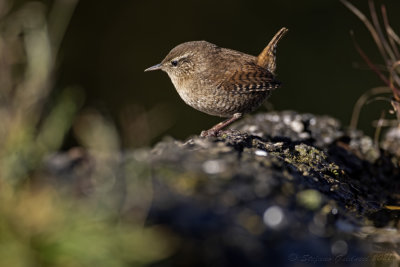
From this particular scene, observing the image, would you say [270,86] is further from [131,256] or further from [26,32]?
[131,256]

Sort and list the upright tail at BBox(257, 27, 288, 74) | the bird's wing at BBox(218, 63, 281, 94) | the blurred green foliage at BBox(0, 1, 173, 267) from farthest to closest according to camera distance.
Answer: the upright tail at BBox(257, 27, 288, 74)
the bird's wing at BBox(218, 63, 281, 94)
the blurred green foliage at BBox(0, 1, 173, 267)

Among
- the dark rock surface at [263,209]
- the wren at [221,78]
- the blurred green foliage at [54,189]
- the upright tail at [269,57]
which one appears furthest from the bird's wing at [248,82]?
the blurred green foliage at [54,189]

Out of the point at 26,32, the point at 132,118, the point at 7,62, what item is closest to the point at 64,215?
the point at 132,118

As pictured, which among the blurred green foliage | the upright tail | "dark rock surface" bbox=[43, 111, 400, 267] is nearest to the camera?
the blurred green foliage

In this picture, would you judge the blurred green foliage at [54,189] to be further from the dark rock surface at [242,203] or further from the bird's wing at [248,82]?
the bird's wing at [248,82]

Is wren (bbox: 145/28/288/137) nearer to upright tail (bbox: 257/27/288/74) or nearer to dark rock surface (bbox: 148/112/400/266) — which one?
upright tail (bbox: 257/27/288/74)

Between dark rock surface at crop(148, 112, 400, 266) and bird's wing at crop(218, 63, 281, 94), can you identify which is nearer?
dark rock surface at crop(148, 112, 400, 266)

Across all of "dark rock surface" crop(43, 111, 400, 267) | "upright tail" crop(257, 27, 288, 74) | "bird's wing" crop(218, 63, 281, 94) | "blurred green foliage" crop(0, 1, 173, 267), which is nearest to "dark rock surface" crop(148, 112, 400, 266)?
"dark rock surface" crop(43, 111, 400, 267)
